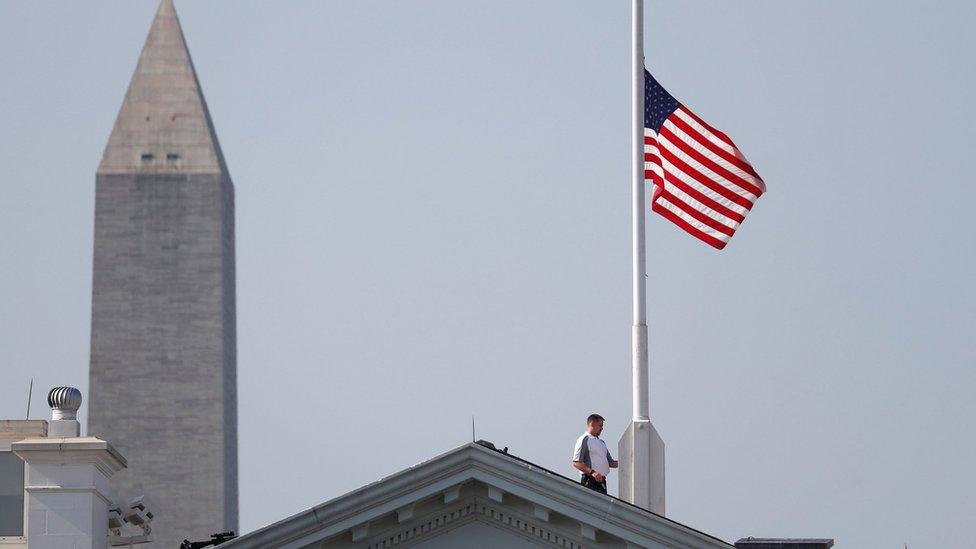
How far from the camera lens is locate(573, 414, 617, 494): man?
39.5m

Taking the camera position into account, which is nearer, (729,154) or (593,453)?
(593,453)

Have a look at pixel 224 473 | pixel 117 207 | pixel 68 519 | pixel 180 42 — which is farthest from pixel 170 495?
pixel 68 519

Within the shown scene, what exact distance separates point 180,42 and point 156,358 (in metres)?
16.5

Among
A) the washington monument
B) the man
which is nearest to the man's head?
the man

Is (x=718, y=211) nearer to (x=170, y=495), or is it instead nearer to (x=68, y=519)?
(x=68, y=519)

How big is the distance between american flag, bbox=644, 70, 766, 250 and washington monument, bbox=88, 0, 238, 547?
274 feet

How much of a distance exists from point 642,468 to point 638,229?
4.03m

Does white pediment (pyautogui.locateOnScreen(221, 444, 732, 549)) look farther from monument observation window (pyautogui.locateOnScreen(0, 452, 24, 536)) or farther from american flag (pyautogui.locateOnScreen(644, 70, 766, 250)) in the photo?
monument observation window (pyautogui.locateOnScreen(0, 452, 24, 536))

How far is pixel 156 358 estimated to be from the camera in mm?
128250

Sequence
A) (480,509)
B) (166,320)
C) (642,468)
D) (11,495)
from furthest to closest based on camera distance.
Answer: (166,320) < (11,495) < (642,468) < (480,509)

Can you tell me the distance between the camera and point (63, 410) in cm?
4522

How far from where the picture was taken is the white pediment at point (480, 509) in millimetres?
37062

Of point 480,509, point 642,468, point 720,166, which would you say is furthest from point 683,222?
point 480,509

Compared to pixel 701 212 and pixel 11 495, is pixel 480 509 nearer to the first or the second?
pixel 701 212
